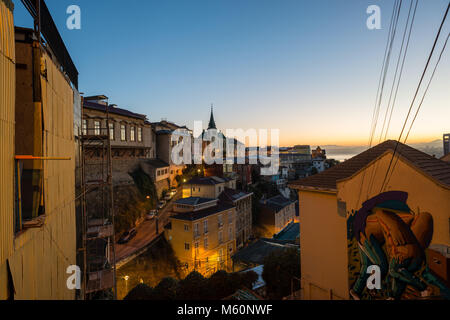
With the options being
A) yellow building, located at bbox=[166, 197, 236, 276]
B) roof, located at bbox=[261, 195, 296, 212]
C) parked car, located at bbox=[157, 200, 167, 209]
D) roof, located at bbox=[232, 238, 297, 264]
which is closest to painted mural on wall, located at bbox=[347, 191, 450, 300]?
roof, located at bbox=[232, 238, 297, 264]

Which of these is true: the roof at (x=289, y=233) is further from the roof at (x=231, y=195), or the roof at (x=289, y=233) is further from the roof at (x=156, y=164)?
the roof at (x=156, y=164)

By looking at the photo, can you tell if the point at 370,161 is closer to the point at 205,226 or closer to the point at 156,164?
the point at 205,226

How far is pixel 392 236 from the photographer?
5855 mm

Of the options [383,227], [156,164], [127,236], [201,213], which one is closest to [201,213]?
[201,213]

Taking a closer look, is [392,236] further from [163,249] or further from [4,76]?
[163,249]

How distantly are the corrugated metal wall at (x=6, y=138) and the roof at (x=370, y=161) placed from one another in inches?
311

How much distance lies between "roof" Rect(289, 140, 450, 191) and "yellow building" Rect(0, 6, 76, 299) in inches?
311

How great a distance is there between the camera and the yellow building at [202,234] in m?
22.6

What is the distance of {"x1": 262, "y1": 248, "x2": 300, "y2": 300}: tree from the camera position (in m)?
11.9

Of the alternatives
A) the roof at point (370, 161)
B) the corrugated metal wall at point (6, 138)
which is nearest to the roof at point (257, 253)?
the roof at point (370, 161)

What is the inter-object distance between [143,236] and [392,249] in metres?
22.2

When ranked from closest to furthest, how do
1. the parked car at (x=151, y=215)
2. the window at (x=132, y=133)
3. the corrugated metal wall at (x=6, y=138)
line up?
the corrugated metal wall at (x=6, y=138), the parked car at (x=151, y=215), the window at (x=132, y=133)
